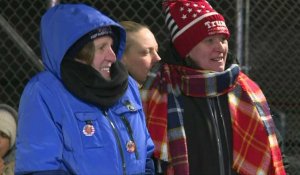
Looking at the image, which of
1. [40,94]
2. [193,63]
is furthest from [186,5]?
[40,94]

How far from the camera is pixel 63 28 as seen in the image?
222cm

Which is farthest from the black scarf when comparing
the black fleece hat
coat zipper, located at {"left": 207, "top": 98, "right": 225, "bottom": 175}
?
coat zipper, located at {"left": 207, "top": 98, "right": 225, "bottom": 175}

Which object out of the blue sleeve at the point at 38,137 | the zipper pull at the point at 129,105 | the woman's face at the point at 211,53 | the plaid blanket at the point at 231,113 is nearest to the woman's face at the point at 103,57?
the zipper pull at the point at 129,105

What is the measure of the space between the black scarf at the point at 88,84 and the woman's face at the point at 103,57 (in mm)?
51

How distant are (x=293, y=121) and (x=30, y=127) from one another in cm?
594

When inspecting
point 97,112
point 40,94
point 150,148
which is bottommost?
point 150,148

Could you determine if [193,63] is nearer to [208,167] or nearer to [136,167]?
[208,167]

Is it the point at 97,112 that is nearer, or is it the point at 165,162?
the point at 97,112

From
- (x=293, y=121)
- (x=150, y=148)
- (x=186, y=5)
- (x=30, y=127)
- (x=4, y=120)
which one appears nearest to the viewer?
(x=30, y=127)

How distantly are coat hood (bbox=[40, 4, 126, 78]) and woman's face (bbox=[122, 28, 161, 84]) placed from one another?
0.63m

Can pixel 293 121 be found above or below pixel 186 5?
below

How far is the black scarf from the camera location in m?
2.18

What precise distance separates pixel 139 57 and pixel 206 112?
54cm

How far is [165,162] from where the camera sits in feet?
8.46
